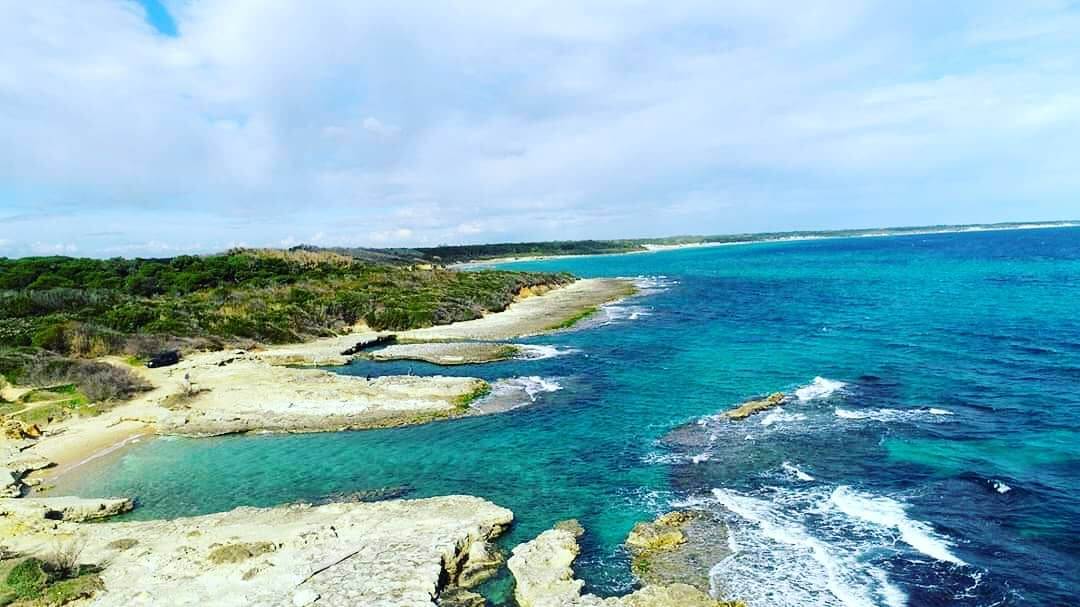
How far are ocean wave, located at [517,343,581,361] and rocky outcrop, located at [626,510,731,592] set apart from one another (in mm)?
30279

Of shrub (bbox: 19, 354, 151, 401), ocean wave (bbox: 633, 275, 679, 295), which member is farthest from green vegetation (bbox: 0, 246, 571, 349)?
ocean wave (bbox: 633, 275, 679, 295)

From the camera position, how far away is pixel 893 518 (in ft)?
70.0

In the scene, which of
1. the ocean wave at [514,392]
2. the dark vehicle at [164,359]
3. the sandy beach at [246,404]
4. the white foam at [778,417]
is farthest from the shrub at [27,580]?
the dark vehicle at [164,359]

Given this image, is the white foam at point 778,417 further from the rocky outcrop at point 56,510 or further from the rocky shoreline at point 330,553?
the rocky outcrop at point 56,510

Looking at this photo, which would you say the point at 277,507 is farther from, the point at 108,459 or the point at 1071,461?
the point at 1071,461

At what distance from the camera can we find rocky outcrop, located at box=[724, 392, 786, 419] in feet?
109

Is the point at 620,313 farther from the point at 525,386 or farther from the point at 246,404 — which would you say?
the point at 246,404

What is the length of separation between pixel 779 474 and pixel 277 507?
65.3 ft

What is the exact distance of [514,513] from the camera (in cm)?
2259

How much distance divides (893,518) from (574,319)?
5236 cm

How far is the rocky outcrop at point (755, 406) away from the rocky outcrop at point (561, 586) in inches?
589

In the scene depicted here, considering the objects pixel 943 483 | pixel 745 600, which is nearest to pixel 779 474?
pixel 943 483

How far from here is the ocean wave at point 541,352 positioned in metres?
52.0

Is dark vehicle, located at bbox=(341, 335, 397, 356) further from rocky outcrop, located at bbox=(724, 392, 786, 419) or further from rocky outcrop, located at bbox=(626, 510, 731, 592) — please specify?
rocky outcrop, located at bbox=(626, 510, 731, 592)
